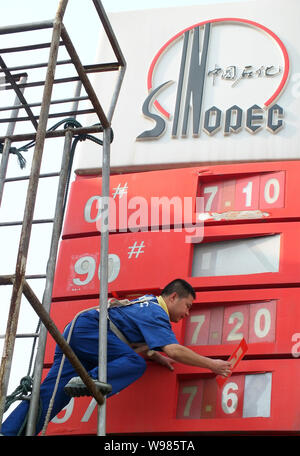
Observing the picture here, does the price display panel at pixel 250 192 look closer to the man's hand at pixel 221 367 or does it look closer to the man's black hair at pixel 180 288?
the man's black hair at pixel 180 288

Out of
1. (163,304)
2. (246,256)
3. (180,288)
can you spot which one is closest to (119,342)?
(163,304)

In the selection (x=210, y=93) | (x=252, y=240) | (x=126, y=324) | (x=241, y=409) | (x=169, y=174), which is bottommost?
(x=241, y=409)

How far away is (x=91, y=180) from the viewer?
6359 millimetres

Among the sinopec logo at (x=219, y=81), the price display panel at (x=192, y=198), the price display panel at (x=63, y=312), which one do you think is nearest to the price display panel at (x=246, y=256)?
the price display panel at (x=192, y=198)

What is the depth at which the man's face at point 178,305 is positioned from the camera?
520 centimetres

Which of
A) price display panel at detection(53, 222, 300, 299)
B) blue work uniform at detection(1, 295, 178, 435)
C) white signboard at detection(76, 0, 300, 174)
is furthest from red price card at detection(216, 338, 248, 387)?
white signboard at detection(76, 0, 300, 174)

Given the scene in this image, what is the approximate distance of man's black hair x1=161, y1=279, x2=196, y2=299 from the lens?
5.21 m

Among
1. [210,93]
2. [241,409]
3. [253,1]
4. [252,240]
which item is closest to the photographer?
[241,409]

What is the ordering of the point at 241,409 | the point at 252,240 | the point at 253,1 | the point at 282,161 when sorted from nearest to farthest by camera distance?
1. the point at 241,409
2. the point at 252,240
3. the point at 282,161
4. the point at 253,1

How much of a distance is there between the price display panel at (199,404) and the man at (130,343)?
161 mm

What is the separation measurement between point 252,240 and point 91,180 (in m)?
1.36

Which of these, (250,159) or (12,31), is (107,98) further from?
(12,31)
